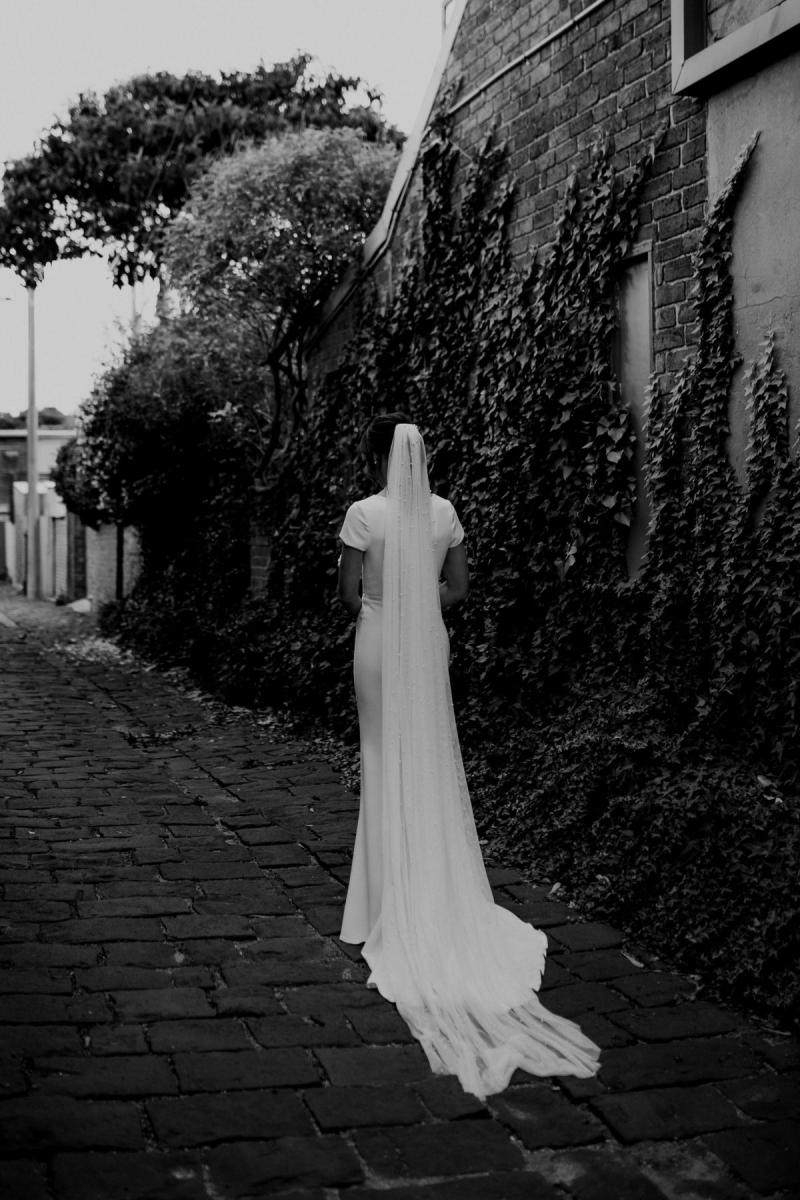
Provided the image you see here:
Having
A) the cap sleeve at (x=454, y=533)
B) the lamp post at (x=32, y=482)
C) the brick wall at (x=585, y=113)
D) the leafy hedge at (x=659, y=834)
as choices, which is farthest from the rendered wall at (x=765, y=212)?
the lamp post at (x=32, y=482)

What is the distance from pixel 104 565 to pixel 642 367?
54.9 ft

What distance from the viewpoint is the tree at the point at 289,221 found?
10758mm

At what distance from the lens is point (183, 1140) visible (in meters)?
3.10

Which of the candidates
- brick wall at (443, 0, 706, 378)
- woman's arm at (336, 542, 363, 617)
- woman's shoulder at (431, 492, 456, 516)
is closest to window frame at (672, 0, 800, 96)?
brick wall at (443, 0, 706, 378)

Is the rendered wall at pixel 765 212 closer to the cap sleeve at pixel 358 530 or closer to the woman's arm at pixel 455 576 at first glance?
the woman's arm at pixel 455 576

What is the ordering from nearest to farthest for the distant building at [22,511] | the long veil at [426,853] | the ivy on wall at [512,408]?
the long veil at [426,853] → the ivy on wall at [512,408] → the distant building at [22,511]

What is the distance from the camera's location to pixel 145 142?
19.5m

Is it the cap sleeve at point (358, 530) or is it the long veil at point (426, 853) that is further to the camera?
the cap sleeve at point (358, 530)

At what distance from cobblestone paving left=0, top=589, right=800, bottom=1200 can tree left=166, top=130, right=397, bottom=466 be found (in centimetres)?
635

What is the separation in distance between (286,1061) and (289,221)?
870 cm

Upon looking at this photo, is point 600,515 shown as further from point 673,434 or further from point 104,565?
point 104,565

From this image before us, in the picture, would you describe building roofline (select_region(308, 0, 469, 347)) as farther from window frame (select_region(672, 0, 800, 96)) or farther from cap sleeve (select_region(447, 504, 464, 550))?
cap sleeve (select_region(447, 504, 464, 550))

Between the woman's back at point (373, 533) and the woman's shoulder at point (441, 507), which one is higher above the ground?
the woman's shoulder at point (441, 507)

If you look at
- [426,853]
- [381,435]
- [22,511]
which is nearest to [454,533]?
[381,435]
